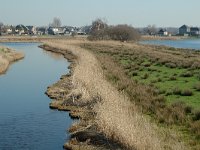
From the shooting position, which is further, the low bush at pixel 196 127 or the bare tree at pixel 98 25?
the bare tree at pixel 98 25

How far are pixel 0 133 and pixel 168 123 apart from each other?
783 centimetres

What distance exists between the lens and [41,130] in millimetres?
21031

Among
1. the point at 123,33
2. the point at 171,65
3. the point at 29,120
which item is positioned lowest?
the point at 29,120

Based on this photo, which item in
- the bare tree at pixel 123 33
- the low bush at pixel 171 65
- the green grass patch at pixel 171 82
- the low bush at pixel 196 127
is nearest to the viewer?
the low bush at pixel 196 127

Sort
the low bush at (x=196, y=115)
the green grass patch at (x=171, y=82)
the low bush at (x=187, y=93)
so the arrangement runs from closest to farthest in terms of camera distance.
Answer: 1. the low bush at (x=196, y=115)
2. the green grass patch at (x=171, y=82)
3. the low bush at (x=187, y=93)

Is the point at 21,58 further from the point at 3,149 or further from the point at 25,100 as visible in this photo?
the point at 3,149

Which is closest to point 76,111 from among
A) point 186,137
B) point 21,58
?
point 186,137

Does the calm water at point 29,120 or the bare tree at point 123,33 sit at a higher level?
the bare tree at point 123,33

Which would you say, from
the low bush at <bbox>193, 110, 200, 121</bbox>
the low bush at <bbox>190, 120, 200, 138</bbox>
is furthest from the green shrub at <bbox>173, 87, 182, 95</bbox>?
the low bush at <bbox>190, 120, 200, 138</bbox>

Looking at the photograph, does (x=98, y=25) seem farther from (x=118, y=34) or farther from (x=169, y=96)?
(x=169, y=96)

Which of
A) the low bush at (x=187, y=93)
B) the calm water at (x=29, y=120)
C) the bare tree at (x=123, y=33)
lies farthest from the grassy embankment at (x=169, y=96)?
the bare tree at (x=123, y=33)

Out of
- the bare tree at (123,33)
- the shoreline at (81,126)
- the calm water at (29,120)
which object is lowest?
the calm water at (29,120)

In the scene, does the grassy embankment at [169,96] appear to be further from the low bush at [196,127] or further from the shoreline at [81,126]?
the shoreline at [81,126]

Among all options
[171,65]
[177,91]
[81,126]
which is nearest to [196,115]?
[81,126]
